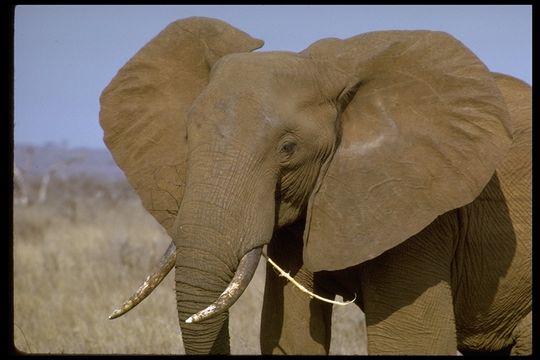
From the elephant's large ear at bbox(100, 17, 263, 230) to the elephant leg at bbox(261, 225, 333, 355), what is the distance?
24.2 inches

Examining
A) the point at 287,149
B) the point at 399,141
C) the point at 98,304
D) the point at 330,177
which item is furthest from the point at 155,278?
the point at 98,304

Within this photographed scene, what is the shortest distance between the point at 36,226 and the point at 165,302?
7432 mm

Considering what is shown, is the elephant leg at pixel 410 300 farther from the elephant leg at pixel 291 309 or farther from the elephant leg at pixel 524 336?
the elephant leg at pixel 524 336

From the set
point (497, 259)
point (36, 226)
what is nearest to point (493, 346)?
point (497, 259)

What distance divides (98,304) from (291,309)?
435 cm

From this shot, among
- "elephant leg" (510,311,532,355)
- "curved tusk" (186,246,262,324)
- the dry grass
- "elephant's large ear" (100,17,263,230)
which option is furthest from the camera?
the dry grass

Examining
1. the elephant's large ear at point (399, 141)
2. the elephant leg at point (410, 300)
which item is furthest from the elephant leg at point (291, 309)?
the elephant's large ear at point (399, 141)

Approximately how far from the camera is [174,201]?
5.12 metres

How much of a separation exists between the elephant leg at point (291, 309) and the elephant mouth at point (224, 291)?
96cm

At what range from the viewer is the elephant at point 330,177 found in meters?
4.38

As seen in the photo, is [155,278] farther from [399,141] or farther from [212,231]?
[399,141]

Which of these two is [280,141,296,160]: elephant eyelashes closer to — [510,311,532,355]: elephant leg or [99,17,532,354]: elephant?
[99,17,532,354]: elephant

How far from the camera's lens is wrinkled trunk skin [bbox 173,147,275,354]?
4230 millimetres

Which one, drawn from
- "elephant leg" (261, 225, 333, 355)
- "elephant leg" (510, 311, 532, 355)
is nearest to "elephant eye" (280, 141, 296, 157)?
"elephant leg" (261, 225, 333, 355)
